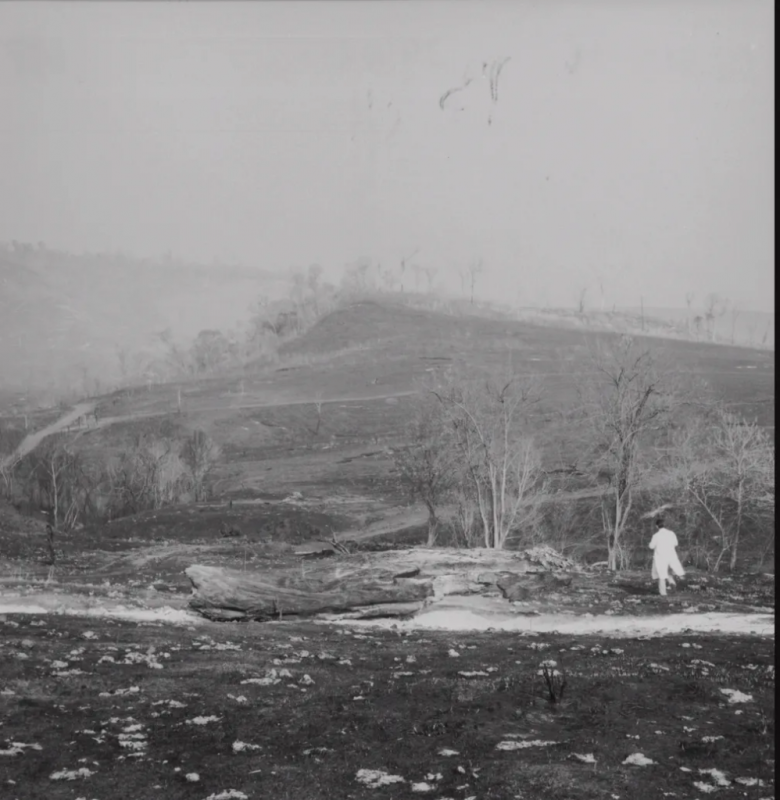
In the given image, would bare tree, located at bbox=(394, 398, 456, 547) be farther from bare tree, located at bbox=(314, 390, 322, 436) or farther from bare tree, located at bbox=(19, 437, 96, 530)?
bare tree, located at bbox=(314, 390, 322, 436)

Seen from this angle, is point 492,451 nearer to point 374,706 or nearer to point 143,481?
point 374,706

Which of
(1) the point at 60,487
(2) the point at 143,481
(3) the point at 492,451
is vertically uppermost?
(3) the point at 492,451

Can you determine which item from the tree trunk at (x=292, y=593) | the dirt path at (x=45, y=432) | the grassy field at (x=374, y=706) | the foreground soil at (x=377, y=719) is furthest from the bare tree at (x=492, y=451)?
the dirt path at (x=45, y=432)

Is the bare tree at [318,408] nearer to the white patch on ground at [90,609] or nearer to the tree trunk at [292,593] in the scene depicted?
the tree trunk at [292,593]

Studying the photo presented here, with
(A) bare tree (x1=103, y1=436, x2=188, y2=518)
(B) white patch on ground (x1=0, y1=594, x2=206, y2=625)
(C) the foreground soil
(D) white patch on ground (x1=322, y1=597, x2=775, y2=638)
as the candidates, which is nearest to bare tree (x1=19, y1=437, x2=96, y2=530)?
(A) bare tree (x1=103, y1=436, x2=188, y2=518)

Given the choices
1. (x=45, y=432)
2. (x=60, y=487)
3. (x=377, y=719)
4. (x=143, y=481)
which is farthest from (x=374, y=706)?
(x=45, y=432)

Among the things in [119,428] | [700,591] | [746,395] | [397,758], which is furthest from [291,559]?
[746,395]

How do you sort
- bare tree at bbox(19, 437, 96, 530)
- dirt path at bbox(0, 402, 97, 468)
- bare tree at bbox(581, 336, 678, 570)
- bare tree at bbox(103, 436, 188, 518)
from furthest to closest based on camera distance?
dirt path at bbox(0, 402, 97, 468), bare tree at bbox(103, 436, 188, 518), bare tree at bbox(19, 437, 96, 530), bare tree at bbox(581, 336, 678, 570)
